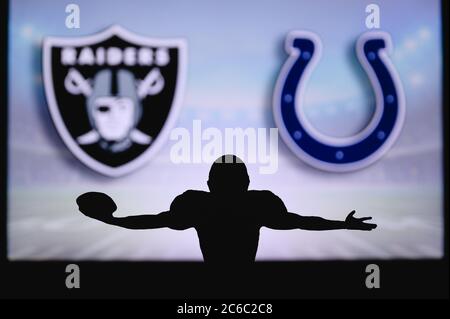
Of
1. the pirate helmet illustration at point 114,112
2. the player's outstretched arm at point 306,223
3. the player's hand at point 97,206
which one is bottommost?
the player's outstretched arm at point 306,223

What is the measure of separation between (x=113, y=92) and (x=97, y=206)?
84 cm

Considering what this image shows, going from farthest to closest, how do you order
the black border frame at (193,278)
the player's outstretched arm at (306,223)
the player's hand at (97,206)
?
the black border frame at (193,278), the player's outstretched arm at (306,223), the player's hand at (97,206)

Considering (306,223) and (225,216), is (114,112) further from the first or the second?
(306,223)

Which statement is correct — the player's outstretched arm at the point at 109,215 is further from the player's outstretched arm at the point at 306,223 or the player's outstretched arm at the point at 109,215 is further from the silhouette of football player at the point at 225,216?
the player's outstretched arm at the point at 306,223

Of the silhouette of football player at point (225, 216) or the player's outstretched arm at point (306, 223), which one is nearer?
the silhouette of football player at point (225, 216)

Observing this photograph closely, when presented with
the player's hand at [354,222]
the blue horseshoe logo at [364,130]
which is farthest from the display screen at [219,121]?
the player's hand at [354,222]

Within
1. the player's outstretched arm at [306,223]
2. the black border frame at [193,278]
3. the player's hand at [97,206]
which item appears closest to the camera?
the player's hand at [97,206]

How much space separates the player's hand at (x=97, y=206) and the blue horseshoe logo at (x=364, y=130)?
1.19 metres

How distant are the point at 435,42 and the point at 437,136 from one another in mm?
622

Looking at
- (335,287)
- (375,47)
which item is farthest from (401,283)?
(375,47)

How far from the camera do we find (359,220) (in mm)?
3062

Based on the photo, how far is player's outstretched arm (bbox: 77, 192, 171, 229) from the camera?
305 centimetres

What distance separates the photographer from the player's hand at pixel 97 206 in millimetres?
3045

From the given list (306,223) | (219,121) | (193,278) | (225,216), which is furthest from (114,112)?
(306,223)
